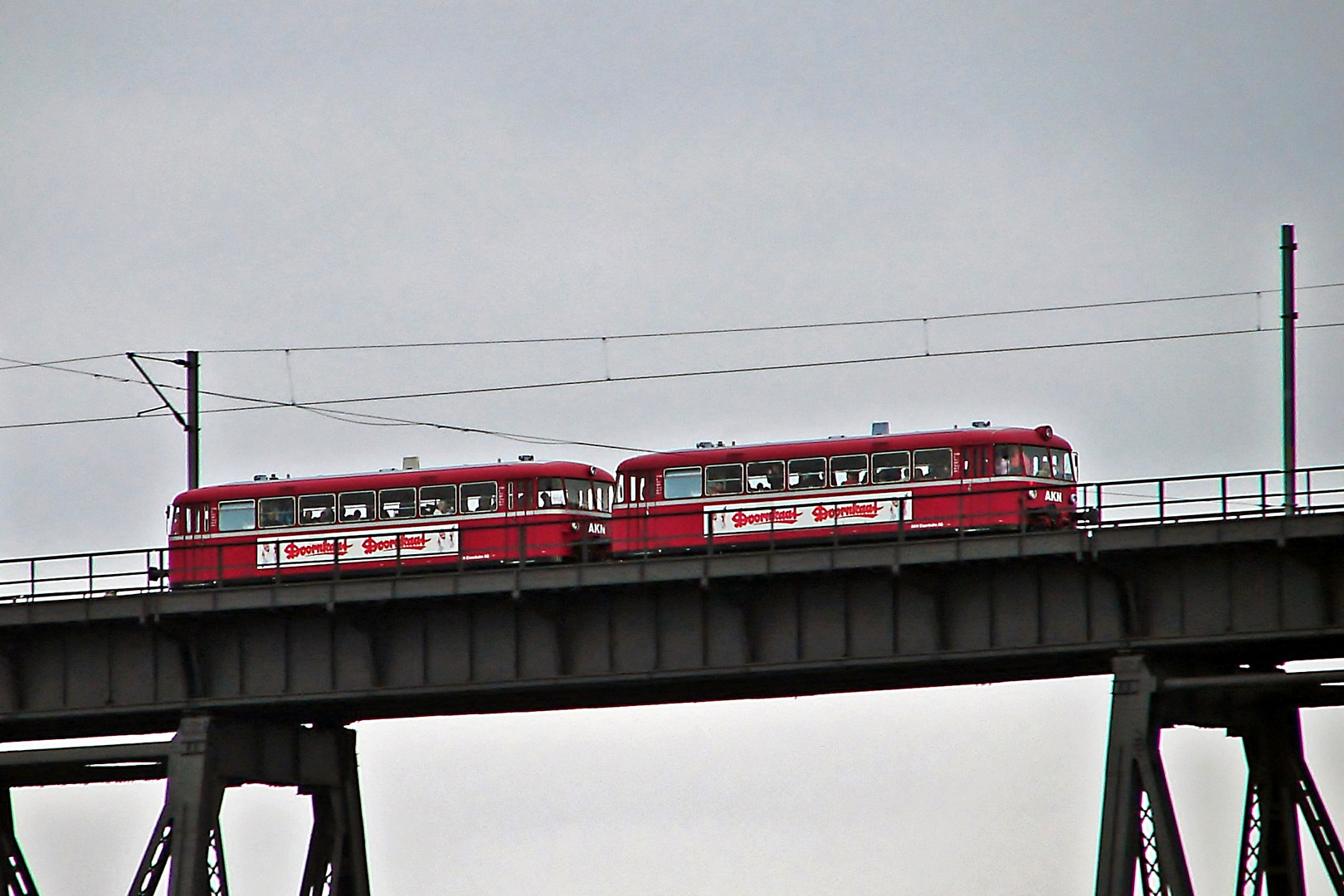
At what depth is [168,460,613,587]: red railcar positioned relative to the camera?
5788 cm

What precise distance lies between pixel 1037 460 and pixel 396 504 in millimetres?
16351

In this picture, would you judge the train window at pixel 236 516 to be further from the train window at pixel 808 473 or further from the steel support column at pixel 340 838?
the train window at pixel 808 473

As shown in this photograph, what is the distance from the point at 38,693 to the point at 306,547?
27.8 ft

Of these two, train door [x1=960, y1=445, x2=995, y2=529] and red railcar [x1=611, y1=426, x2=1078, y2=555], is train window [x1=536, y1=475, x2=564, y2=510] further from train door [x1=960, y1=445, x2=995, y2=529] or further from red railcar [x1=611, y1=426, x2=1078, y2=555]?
train door [x1=960, y1=445, x2=995, y2=529]

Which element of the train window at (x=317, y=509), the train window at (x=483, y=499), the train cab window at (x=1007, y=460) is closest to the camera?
the train cab window at (x=1007, y=460)

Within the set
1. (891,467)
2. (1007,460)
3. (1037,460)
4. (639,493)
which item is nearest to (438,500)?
(639,493)

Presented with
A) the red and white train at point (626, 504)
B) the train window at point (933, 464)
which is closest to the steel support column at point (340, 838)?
the red and white train at point (626, 504)

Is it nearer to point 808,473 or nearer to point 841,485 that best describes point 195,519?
point 808,473

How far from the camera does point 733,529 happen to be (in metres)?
56.8

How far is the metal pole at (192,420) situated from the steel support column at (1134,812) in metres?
27.4

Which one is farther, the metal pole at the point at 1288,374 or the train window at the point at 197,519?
the train window at the point at 197,519

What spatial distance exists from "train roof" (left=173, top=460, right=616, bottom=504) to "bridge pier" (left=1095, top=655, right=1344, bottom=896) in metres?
17.8

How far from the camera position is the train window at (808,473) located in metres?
56.6

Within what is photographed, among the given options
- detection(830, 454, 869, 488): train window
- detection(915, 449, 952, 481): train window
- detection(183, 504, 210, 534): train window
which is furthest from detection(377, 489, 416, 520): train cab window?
detection(915, 449, 952, 481): train window
